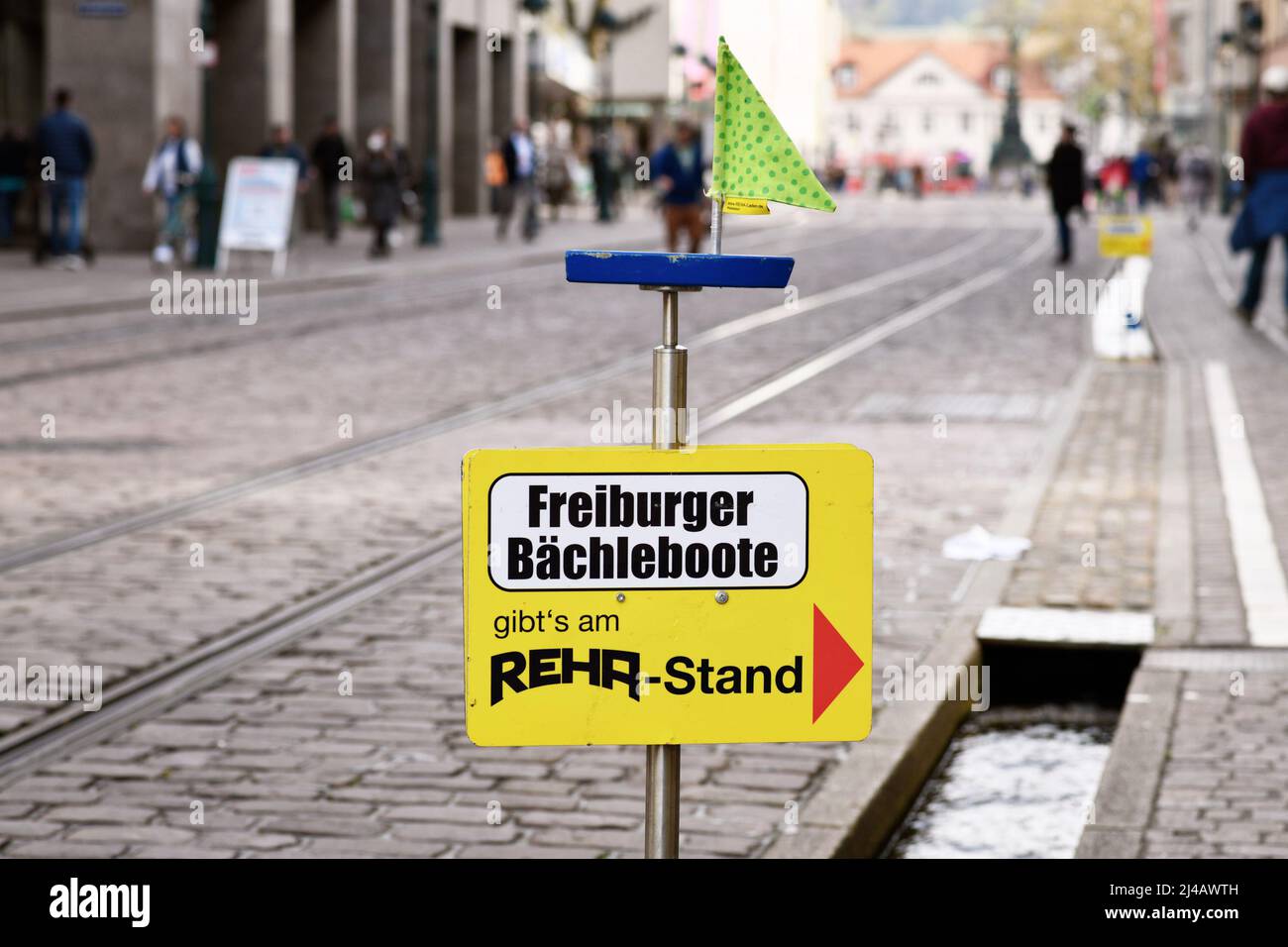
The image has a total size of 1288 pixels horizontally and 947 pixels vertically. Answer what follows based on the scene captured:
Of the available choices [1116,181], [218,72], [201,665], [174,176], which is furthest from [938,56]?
[201,665]

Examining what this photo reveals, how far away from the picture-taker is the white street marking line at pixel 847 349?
13031 mm

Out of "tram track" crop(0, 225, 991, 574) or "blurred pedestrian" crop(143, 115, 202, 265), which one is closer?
"tram track" crop(0, 225, 991, 574)

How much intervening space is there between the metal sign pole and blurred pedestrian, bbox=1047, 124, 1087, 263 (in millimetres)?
26009

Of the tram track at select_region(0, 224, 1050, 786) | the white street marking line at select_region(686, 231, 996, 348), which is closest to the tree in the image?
the white street marking line at select_region(686, 231, 996, 348)

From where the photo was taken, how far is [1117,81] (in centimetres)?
9281

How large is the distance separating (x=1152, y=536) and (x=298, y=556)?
3.24 meters

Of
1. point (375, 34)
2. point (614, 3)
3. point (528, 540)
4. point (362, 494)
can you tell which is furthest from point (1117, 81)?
point (528, 540)

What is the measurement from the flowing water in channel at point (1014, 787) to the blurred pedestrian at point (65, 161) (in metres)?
19.7

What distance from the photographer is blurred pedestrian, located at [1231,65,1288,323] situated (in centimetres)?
1788

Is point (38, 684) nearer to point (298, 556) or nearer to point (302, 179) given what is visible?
point (298, 556)

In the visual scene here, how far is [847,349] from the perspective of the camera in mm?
17109

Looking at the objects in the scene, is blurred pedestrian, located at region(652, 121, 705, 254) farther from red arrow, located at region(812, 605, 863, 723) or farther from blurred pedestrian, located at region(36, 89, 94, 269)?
red arrow, located at region(812, 605, 863, 723)

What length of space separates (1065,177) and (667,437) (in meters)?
26.6
